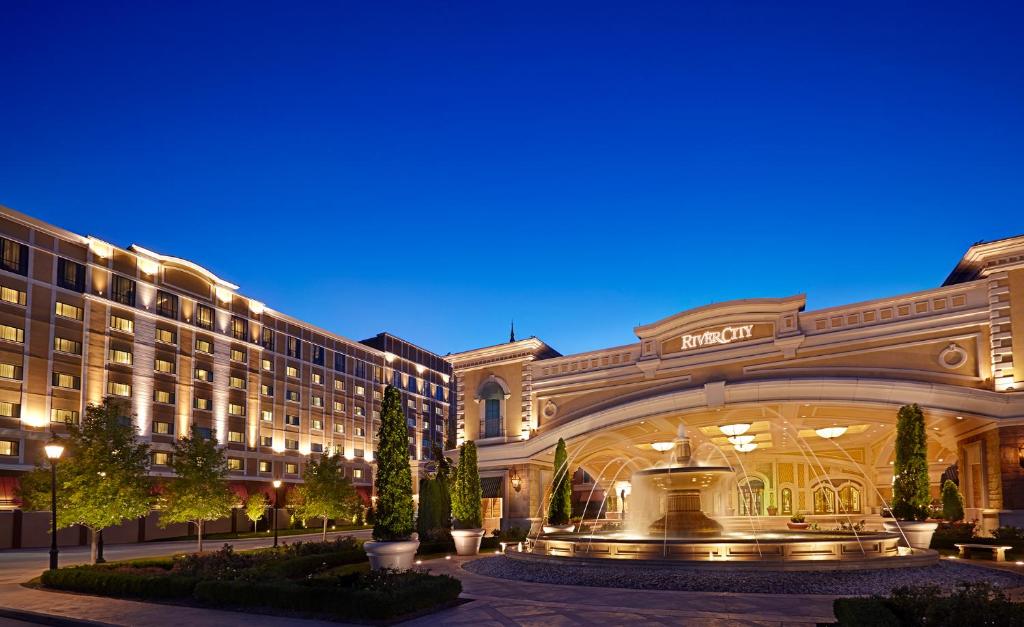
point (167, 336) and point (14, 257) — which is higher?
point (14, 257)

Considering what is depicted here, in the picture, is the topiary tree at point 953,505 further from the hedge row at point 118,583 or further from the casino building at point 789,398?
the hedge row at point 118,583

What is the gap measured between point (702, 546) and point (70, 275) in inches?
1890

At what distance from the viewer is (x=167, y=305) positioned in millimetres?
58344

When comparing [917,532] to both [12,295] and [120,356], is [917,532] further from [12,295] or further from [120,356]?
[120,356]

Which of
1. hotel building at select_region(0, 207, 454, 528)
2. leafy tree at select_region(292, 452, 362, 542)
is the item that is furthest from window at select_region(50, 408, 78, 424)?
leafy tree at select_region(292, 452, 362, 542)

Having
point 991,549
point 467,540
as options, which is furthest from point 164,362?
point 991,549

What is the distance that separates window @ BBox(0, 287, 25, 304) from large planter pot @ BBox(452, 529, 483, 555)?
35.7 metres

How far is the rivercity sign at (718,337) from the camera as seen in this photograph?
113 feet

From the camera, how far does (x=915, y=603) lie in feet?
32.8

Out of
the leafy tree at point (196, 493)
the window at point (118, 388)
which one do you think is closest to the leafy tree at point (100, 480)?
the leafy tree at point (196, 493)

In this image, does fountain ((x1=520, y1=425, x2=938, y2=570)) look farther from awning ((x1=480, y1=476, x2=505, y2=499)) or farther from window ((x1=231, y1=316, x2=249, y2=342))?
window ((x1=231, y1=316, x2=249, y2=342))

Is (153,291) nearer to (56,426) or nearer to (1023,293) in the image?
(56,426)

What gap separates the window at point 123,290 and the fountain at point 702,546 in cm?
4371

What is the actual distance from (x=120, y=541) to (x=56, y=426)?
8.89 metres
